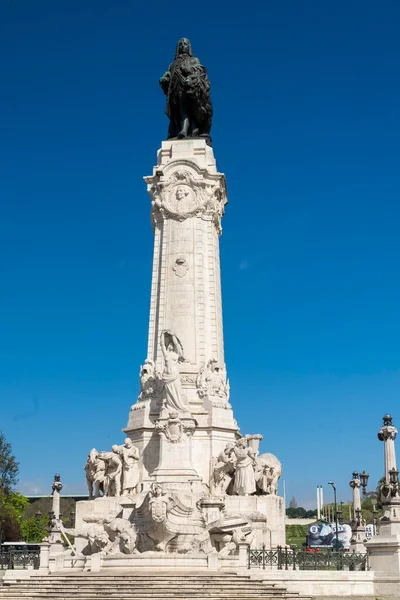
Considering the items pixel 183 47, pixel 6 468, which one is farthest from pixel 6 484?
pixel 183 47

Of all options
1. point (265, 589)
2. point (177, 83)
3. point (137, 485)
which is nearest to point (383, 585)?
point (265, 589)

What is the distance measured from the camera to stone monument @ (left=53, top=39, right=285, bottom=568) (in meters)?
27.9

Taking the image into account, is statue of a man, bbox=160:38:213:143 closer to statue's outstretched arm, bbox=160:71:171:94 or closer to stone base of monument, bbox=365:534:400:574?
statue's outstretched arm, bbox=160:71:171:94

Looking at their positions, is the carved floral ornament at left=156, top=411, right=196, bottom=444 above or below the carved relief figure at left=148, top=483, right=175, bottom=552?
above

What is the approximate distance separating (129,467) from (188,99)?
17.9 metres

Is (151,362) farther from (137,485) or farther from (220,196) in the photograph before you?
(220,196)

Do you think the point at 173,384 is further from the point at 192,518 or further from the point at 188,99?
the point at 188,99

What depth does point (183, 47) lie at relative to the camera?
135 feet

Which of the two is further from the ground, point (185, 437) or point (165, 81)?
point (165, 81)

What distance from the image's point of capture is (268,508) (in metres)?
31.4

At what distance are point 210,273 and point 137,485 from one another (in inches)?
385

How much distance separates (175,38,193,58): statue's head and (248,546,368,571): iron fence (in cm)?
2503

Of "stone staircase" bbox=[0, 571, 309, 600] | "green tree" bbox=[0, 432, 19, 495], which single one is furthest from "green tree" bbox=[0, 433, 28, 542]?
"stone staircase" bbox=[0, 571, 309, 600]

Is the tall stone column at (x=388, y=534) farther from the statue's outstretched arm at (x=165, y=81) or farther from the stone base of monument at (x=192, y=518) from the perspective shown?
the statue's outstretched arm at (x=165, y=81)
